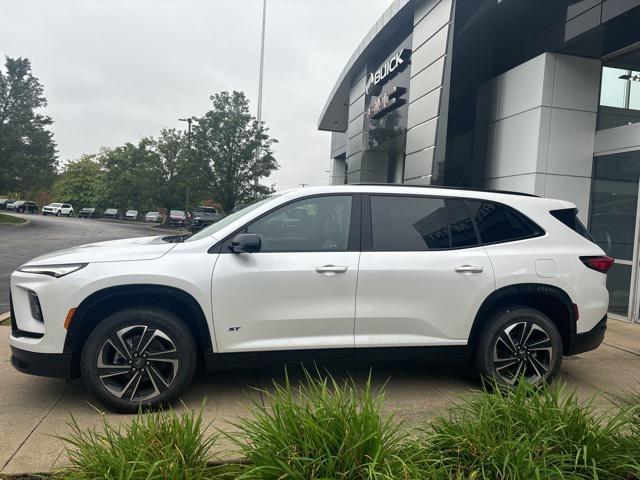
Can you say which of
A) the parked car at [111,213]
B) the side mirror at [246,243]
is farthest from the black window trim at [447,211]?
the parked car at [111,213]

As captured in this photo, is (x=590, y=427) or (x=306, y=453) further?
(x=590, y=427)

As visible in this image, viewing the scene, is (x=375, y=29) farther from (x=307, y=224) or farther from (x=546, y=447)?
(x=546, y=447)

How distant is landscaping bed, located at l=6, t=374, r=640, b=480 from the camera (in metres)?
2.22

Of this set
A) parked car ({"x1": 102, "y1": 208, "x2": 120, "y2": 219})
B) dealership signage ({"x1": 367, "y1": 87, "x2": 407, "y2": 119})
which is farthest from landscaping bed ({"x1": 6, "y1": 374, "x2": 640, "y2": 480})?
parked car ({"x1": 102, "y1": 208, "x2": 120, "y2": 219})

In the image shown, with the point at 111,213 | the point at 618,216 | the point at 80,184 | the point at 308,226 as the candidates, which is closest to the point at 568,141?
the point at 618,216

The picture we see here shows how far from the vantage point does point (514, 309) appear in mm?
4223

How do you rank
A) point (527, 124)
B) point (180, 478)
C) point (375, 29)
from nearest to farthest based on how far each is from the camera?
point (180, 478) → point (527, 124) → point (375, 29)

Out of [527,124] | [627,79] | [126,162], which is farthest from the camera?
[126,162]

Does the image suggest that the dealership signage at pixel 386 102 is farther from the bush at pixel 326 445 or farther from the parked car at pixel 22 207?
the parked car at pixel 22 207

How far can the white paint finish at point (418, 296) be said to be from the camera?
3900mm

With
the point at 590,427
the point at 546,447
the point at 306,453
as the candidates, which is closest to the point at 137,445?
the point at 306,453

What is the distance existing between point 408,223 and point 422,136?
8269mm

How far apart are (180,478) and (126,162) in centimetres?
6056

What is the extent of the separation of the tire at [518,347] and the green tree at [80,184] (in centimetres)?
7454
